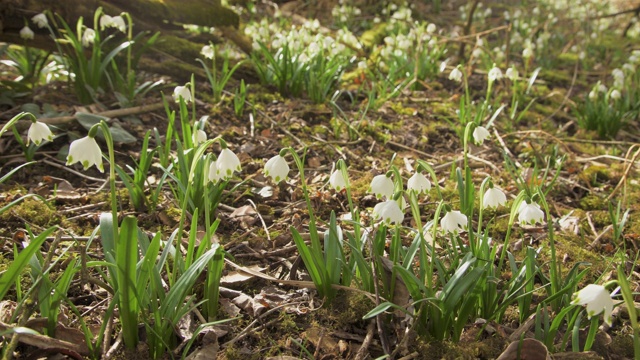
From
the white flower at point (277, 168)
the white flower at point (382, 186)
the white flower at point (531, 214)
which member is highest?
the white flower at point (277, 168)

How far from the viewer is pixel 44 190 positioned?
273cm

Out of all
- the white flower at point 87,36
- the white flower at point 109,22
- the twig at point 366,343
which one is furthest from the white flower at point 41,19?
the twig at point 366,343

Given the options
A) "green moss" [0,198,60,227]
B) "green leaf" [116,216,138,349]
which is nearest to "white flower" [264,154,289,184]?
"green leaf" [116,216,138,349]

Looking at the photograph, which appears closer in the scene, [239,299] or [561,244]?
[239,299]

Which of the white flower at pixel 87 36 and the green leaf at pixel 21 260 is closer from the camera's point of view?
the green leaf at pixel 21 260

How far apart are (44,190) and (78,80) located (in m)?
1.14


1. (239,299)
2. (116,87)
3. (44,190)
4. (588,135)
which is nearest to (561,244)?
(239,299)

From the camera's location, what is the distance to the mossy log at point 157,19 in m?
3.70

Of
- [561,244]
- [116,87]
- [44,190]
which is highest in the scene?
[116,87]

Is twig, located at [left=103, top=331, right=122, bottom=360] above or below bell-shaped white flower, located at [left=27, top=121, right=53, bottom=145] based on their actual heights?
below

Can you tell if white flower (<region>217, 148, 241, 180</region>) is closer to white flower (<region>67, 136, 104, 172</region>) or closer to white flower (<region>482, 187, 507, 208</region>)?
white flower (<region>67, 136, 104, 172</region>)

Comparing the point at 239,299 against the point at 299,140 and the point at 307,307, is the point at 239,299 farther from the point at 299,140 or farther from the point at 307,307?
the point at 299,140

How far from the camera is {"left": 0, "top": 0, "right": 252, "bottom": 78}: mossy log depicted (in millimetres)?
Answer: 3703

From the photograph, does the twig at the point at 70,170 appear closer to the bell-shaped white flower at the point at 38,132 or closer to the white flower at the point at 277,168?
the bell-shaped white flower at the point at 38,132
